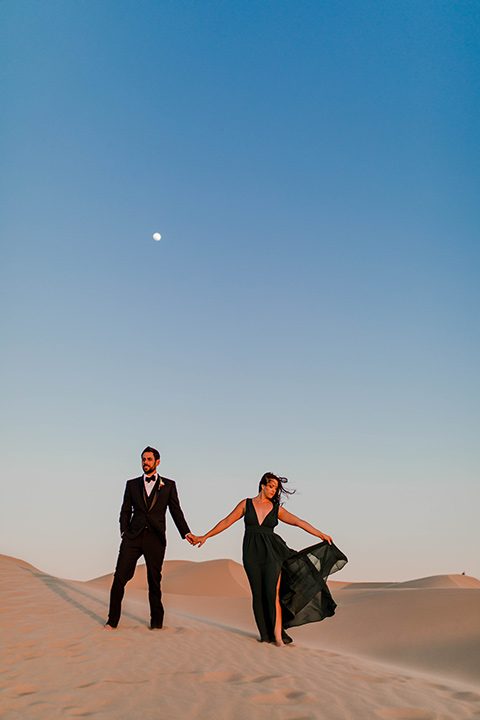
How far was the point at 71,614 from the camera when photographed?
342 inches

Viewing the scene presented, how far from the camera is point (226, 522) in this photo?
24.4 ft

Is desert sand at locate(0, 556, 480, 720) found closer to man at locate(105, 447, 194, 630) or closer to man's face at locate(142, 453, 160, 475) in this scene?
man at locate(105, 447, 194, 630)

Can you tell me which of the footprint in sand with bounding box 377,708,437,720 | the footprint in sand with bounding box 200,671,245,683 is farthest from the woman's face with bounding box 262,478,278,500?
the footprint in sand with bounding box 377,708,437,720

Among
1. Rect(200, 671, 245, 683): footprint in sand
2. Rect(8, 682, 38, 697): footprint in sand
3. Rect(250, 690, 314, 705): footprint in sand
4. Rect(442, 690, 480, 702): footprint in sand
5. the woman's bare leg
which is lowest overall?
Rect(442, 690, 480, 702): footprint in sand

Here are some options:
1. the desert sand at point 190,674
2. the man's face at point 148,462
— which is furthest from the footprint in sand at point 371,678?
the man's face at point 148,462

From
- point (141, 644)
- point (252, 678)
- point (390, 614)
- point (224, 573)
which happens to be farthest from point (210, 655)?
point (224, 573)

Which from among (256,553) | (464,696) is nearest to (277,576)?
(256,553)

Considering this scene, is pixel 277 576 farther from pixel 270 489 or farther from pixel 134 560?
pixel 134 560

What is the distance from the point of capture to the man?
7.19 m

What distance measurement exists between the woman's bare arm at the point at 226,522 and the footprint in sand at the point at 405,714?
3.73 meters

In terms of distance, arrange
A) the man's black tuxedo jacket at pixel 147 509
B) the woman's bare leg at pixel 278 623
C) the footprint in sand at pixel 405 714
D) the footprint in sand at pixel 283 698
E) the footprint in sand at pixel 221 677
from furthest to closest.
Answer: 1. the man's black tuxedo jacket at pixel 147 509
2. the woman's bare leg at pixel 278 623
3. the footprint in sand at pixel 221 677
4. the footprint in sand at pixel 283 698
5. the footprint in sand at pixel 405 714

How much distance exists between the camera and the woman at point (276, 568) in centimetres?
725

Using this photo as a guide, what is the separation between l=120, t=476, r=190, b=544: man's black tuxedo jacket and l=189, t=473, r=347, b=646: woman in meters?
0.45

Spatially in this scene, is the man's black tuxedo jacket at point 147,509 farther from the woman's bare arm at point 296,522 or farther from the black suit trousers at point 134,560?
the woman's bare arm at point 296,522
